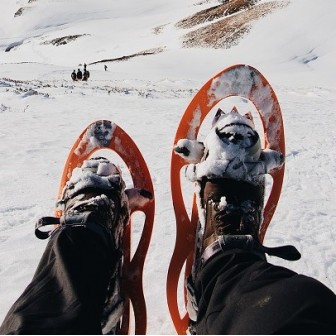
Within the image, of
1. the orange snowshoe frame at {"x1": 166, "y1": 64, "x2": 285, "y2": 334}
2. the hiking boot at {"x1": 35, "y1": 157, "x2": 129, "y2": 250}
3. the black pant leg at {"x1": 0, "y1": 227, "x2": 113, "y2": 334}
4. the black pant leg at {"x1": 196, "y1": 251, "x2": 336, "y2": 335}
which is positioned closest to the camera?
the black pant leg at {"x1": 196, "y1": 251, "x2": 336, "y2": 335}

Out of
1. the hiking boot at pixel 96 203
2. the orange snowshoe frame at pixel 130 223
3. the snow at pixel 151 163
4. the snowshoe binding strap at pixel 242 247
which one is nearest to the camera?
the snowshoe binding strap at pixel 242 247

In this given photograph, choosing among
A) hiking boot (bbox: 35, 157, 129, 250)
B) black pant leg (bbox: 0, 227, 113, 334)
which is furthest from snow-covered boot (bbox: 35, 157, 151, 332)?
black pant leg (bbox: 0, 227, 113, 334)

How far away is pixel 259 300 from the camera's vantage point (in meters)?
1.14

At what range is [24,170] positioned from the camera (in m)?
3.42

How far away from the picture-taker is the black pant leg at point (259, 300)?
1.00 m

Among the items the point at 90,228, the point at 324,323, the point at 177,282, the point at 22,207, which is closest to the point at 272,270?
the point at 324,323

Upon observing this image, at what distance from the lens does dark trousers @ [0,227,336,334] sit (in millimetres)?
1026

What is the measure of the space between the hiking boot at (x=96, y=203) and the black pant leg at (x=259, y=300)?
1.64 feet

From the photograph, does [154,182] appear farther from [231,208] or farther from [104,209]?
[231,208]

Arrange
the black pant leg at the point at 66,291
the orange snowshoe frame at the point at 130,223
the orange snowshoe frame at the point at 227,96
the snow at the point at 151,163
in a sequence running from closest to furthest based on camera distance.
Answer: the black pant leg at the point at 66,291 < the orange snowshoe frame at the point at 130,223 < the snow at the point at 151,163 < the orange snowshoe frame at the point at 227,96

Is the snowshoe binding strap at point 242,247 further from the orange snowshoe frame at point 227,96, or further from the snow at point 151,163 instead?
the orange snowshoe frame at point 227,96

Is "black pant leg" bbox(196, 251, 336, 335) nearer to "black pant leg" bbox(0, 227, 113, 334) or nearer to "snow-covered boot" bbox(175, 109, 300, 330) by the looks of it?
"snow-covered boot" bbox(175, 109, 300, 330)

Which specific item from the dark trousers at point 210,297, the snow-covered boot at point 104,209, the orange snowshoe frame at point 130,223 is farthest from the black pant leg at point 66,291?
the orange snowshoe frame at point 130,223

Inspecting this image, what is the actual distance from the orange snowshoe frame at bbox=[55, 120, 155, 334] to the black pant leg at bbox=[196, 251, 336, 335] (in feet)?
1.86
